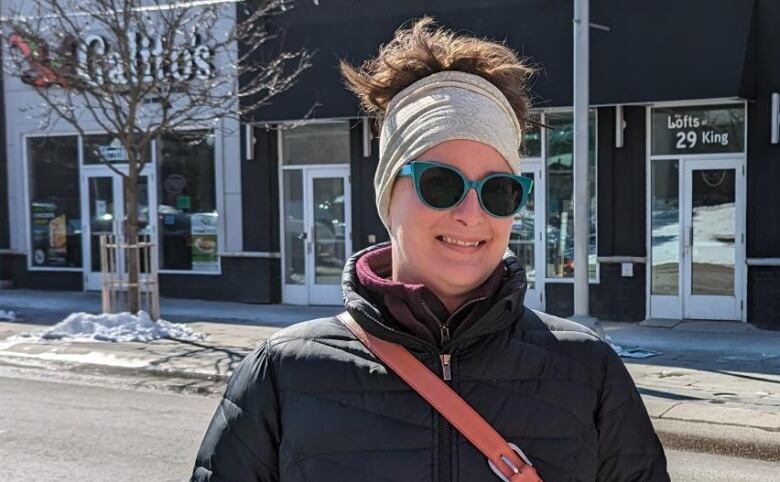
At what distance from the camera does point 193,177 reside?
563 inches


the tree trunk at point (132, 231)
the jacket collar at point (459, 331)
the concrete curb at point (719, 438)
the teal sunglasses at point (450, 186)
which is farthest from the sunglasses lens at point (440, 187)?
the tree trunk at point (132, 231)

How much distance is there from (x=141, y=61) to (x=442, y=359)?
425 inches

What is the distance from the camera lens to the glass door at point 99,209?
1467cm

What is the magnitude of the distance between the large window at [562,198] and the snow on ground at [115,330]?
5.21m

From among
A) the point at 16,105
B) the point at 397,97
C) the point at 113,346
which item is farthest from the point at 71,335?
the point at 397,97

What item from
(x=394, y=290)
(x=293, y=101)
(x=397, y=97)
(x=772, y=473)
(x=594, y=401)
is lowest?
(x=772, y=473)

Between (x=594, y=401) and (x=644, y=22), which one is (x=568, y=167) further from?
(x=594, y=401)

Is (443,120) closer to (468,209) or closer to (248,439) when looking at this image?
(468,209)

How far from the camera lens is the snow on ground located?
10.6 m

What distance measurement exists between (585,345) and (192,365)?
779 cm

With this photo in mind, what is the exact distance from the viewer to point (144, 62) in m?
11.6

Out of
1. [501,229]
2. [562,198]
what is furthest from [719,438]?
[562,198]

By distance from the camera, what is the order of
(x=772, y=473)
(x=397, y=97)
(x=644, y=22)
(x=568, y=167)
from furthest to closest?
(x=568, y=167), (x=644, y=22), (x=772, y=473), (x=397, y=97)

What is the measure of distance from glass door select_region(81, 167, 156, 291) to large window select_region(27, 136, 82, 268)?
0.25m
